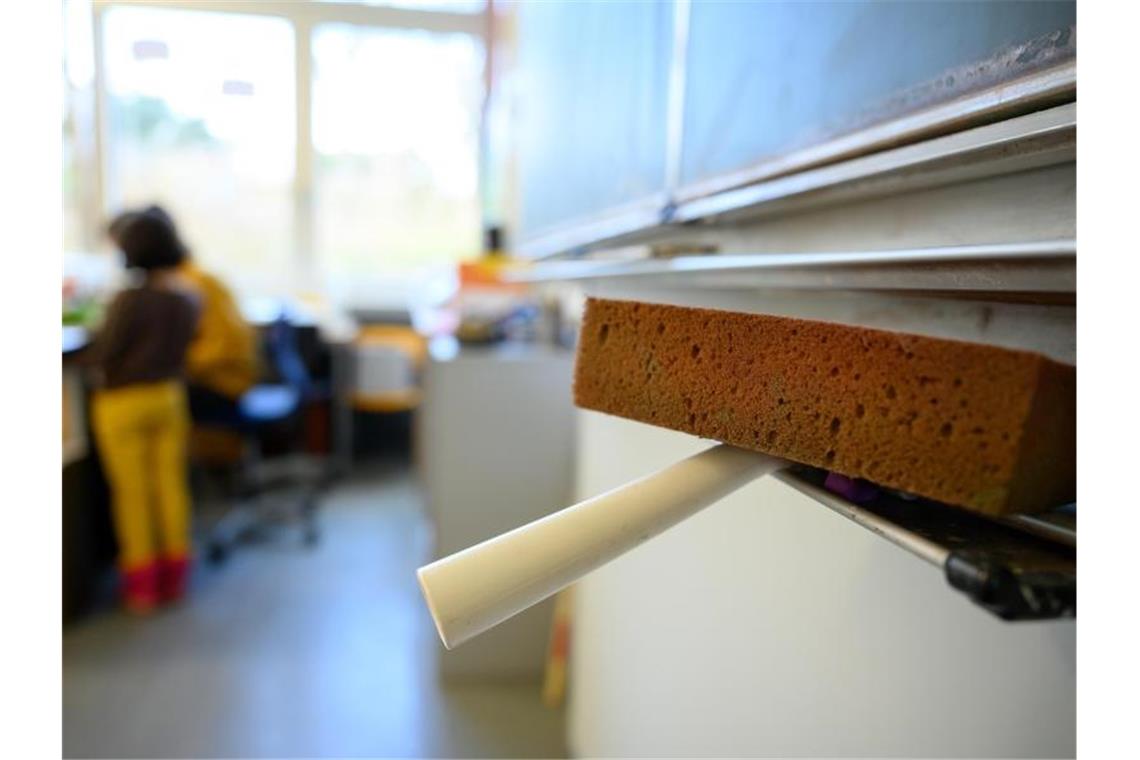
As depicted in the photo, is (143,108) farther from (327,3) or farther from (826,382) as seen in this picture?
(826,382)

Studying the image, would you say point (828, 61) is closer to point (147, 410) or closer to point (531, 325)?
point (531, 325)

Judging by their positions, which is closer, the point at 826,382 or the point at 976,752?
the point at 826,382

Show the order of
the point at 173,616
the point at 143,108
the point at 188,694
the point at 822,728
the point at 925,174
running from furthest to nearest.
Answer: the point at 173,616 → the point at 188,694 → the point at 143,108 → the point at 822,728 → the point at 925,174

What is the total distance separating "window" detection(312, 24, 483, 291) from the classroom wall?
0.57 m

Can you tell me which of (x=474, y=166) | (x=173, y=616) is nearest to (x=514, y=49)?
(x=474, y=166)

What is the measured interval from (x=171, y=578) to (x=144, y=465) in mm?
351

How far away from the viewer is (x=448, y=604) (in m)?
0.28

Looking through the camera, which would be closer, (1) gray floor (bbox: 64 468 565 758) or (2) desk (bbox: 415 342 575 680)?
(1) gray floor (bbox: 64 468 565 758)

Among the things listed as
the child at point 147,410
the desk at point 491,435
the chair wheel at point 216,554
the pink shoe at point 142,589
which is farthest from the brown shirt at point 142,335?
the desk at point 491,435

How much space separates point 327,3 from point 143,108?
0.50 meters

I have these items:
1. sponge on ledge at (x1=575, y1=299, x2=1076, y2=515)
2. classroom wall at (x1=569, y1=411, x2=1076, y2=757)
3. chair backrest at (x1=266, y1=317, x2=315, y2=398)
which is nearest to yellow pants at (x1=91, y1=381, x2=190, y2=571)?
chair backrest at (x1=266, y1=317, x2=315, y2=398)

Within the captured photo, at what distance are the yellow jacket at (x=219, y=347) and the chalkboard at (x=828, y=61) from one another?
2148 mm

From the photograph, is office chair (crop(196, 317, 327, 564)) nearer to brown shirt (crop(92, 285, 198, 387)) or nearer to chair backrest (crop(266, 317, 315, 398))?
chair backrest (crop(266, 317, 315, 398))

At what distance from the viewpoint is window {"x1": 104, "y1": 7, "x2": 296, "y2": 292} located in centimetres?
60
